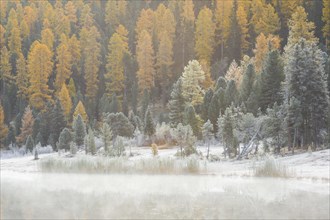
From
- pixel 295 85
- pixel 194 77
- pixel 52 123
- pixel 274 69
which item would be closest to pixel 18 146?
pixel 52 123

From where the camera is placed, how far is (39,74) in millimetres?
70312

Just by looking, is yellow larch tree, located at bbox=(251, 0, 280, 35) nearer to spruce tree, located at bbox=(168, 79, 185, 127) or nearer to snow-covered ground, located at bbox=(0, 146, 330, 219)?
spruce tree, located at bbox=(168, 79, 185, 127)

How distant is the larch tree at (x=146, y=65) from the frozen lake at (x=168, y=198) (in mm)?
47789

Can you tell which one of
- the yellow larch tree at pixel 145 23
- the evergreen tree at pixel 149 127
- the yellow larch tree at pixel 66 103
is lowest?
the evergreen tree at pixel 149 127

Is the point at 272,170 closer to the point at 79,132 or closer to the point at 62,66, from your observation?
the point at 79,132

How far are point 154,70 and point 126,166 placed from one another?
157ft

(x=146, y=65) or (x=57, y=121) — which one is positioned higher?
(x=146, y=65)

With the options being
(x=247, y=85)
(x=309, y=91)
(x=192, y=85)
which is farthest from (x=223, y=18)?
(x=309, y=91)

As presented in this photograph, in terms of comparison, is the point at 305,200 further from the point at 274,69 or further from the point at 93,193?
the point at 274,69

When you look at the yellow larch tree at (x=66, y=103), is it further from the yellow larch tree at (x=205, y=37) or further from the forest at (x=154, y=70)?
the yellow larch tree at (x=205, y=37)

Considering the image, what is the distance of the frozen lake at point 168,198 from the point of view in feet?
40.0

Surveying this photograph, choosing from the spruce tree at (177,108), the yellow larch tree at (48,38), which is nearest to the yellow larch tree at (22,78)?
the yellow larch tree at (48,38)

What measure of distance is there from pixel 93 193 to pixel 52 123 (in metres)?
39.5

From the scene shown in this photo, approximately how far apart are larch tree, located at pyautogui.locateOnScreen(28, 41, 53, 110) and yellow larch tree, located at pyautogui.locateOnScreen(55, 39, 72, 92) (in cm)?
129
